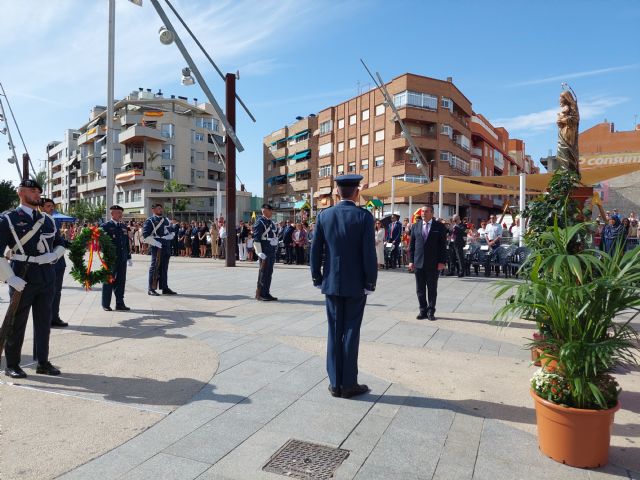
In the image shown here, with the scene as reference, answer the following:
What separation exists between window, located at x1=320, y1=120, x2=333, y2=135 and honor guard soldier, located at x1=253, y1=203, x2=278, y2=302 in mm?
54332

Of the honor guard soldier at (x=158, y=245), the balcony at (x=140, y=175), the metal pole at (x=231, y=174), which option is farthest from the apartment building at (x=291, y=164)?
the honor guard soldier at (x=158, y=245)

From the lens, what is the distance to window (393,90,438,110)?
49.4m

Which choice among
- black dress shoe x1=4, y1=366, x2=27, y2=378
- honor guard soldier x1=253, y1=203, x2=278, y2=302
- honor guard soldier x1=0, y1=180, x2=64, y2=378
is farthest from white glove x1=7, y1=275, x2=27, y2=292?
honor guard soldier x1=253, y1=203, x2=278, y2=302

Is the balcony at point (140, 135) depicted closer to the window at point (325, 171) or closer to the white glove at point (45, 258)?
the window at point (325, 171)

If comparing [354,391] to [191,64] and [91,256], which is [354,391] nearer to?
[91,256]

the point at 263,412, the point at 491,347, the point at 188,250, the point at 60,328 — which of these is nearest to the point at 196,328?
the point at 60,328

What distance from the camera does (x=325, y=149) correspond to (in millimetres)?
63781

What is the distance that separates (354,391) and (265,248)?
6.06m

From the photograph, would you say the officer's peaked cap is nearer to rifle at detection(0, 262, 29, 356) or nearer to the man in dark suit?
rifle at detection(0, 262, 29, 356)

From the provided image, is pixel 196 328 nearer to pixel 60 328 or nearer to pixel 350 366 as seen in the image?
pixel 60 328

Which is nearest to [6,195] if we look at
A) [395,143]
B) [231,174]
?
[395,143]

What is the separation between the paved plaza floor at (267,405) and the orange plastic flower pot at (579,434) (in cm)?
9

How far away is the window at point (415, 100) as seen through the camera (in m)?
49.4

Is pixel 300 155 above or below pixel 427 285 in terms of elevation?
above
